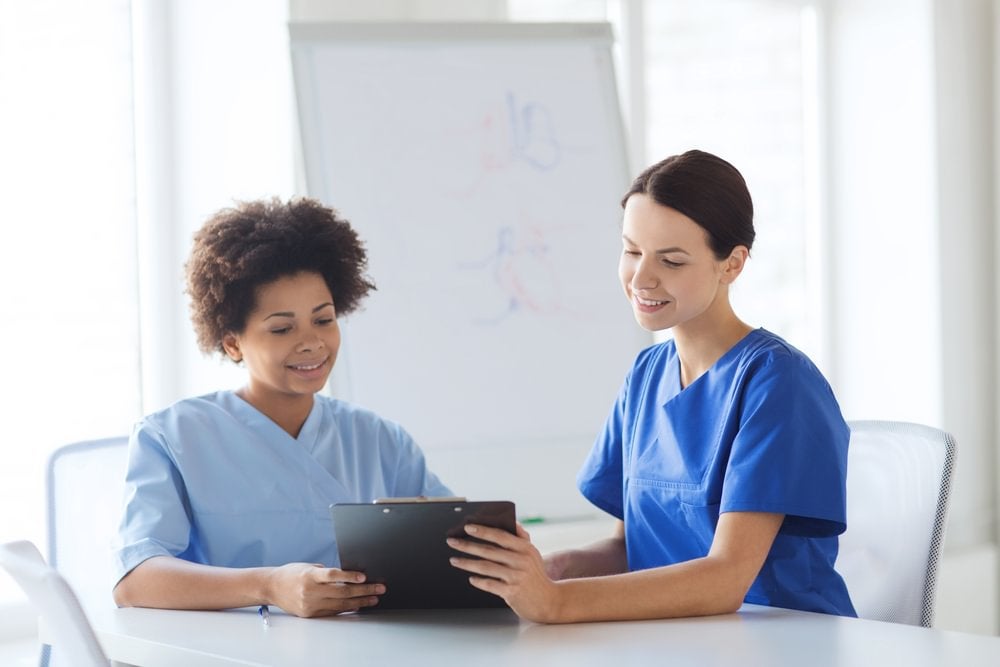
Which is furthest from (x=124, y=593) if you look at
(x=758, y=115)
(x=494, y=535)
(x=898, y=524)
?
(x=758, y=115)

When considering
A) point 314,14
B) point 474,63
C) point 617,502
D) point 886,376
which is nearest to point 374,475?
point 617,502

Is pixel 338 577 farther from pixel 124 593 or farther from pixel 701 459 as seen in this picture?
pixel 701 459

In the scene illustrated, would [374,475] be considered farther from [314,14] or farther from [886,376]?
[886,376]

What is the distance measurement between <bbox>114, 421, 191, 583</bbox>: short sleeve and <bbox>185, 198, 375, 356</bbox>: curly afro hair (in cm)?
20

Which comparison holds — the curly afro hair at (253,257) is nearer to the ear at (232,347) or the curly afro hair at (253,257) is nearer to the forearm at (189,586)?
the ear at (232,347)

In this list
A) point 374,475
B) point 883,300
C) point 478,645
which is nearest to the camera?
point 478,645

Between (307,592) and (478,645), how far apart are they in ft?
0.79

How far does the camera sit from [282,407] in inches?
69.6

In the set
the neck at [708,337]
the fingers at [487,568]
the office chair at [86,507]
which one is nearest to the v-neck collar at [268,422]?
the office chair at [86,507]

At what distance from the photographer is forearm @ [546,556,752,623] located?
1378 millimetres

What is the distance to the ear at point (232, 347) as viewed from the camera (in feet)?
5.87

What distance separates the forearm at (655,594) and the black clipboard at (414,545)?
11 cm

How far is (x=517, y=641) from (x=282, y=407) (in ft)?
2.02

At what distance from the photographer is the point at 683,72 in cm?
356
